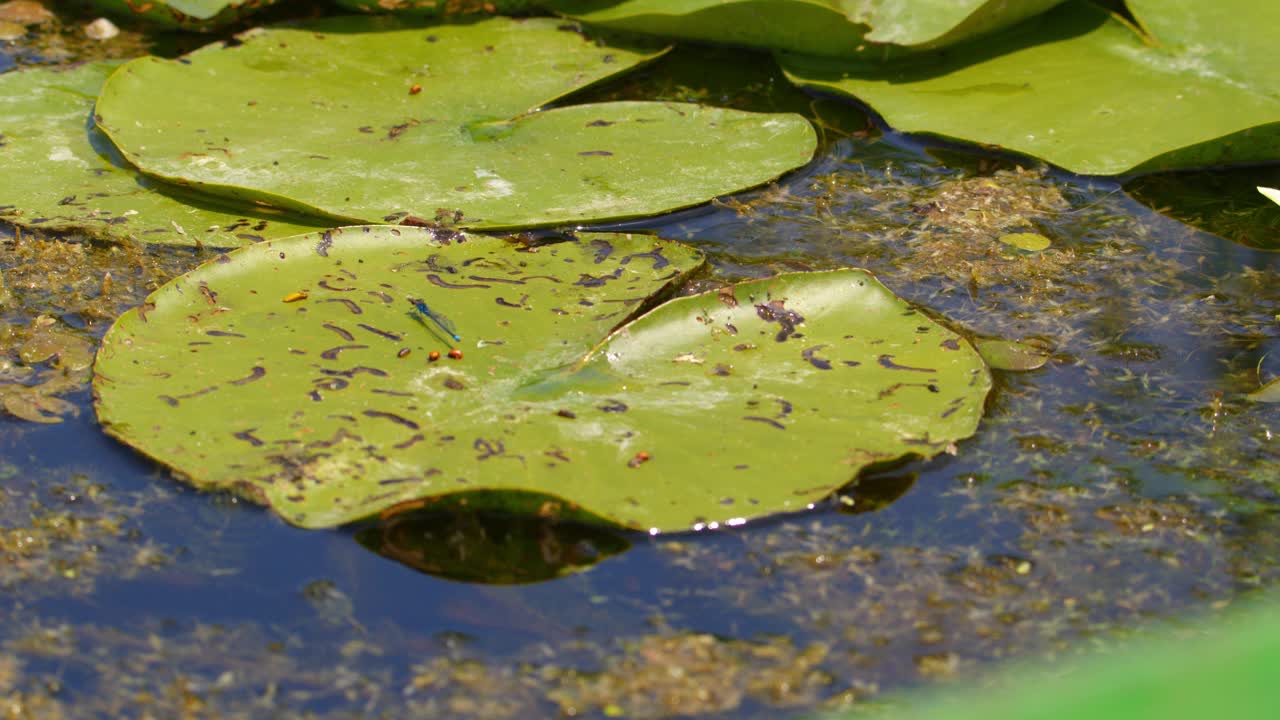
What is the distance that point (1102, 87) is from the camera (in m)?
2.72

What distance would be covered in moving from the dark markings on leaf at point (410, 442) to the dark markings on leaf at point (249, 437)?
20 cm

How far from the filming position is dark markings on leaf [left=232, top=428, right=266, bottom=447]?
1703 mm

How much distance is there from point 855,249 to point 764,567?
3.22 feet

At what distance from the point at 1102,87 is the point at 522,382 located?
169cm

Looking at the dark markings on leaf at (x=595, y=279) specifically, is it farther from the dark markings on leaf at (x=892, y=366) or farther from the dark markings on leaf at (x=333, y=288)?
the dark markings on leaf at (x=892, y=366)

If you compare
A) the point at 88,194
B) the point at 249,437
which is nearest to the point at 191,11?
the point at 88,194

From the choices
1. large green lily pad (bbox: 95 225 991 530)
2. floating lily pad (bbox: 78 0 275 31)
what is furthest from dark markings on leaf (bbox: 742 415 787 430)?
floating lily pad (bbox: 78 0 275 31)

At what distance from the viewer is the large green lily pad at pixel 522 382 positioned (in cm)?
164

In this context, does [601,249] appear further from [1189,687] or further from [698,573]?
[1189,687]

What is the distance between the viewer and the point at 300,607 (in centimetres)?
154

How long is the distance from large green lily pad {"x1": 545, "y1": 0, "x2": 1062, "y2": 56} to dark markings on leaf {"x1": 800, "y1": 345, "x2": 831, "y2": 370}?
3.69 feet

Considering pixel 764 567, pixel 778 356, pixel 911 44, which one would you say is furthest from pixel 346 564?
pixel 911 44

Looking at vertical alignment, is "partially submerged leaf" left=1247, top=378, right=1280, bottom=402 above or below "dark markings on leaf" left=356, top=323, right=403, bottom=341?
above

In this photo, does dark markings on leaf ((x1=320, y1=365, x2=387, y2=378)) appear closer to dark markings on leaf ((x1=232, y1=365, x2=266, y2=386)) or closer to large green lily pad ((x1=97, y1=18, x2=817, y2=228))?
dark markings on leaf ((x1=232, y1=365, x2=266, y2=386))
